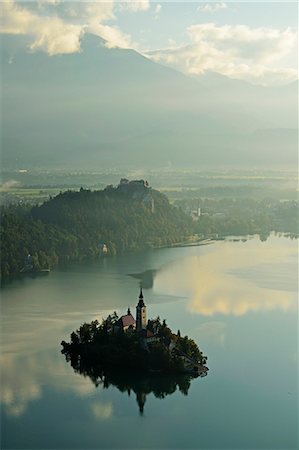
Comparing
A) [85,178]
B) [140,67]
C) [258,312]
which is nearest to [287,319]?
[258,312]

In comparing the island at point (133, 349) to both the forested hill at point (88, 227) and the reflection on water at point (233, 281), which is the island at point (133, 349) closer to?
the reflection on water at point (233, 281)

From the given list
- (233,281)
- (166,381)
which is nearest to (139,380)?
(166,381)

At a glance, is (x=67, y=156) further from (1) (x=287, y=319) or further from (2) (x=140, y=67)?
(1) (x=287, y=319)

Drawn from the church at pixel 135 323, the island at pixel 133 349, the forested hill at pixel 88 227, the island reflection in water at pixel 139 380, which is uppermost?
the forested hill at pixel 88 227

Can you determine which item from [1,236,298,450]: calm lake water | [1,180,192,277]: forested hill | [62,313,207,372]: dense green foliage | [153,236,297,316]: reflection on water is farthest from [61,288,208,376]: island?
[1,180,192,277]: forested hill

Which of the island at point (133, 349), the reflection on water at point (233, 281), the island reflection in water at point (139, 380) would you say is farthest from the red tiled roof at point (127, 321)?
the reflection on water at point (233, 281)

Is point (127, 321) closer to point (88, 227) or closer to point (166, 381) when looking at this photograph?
point (166, 381)
